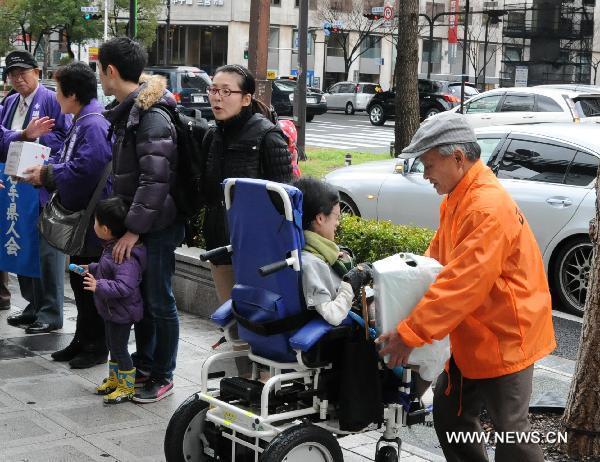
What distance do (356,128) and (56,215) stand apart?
31.4m

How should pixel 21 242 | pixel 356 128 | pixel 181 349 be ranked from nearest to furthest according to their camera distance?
pixel 181 349 < pixel 21 242 < pixel 356 128

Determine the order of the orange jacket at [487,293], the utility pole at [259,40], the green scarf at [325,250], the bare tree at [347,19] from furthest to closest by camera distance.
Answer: the bare tree at [347,19]
the utility pole at [259,40]
the green scarf at [325,250]
the orange jacket at [487,293]

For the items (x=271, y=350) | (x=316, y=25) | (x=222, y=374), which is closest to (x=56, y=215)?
(x=222, y=374)

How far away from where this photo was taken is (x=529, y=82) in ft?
175

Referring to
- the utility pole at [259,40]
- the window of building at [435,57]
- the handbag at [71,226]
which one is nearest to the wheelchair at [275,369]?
the handbag at [71,226]

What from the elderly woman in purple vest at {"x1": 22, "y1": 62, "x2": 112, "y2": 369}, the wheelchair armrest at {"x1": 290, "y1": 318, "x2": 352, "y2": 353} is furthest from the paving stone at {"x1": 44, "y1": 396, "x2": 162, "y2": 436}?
the wheelchair armrest at {"x1": 290, "y1": 318, "x2": 352, "y2": 353}

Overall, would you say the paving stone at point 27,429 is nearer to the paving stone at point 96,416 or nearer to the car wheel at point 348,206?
the paving stone at point 96,416

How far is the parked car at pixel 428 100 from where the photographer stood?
1457 inches

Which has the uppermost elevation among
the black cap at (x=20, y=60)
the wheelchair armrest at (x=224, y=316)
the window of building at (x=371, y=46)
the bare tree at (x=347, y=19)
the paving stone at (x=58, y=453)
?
the bare tree at (x=347, y=19)

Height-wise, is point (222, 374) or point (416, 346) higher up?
point (416, 346)

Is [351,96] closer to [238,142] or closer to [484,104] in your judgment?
[484,104]

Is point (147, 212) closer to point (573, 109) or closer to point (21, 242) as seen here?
point (21, 242)

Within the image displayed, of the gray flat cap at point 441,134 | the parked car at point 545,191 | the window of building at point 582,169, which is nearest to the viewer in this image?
the gray flat cap at point 441,134

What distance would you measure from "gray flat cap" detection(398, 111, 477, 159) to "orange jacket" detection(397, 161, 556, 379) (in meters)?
0.14
